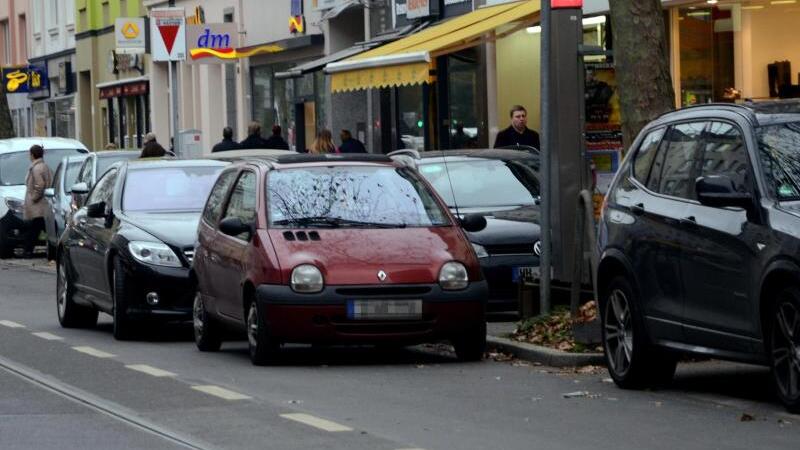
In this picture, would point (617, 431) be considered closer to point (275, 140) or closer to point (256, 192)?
point (256, 192)

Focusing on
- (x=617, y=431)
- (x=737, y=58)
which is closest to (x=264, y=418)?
(x=617, y=431)

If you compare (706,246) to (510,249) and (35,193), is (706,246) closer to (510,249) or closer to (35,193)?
(510,249)

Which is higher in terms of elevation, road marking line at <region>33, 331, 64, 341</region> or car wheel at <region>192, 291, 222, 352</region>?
car wheel at <region>192, 291, 222, 352</region>

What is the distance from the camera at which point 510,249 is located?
17.7 metres

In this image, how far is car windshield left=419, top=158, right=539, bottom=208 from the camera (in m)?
18.8

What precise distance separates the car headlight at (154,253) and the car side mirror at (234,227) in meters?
2.23

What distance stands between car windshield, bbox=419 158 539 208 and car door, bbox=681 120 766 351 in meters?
7.24

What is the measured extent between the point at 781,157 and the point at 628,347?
191 cm

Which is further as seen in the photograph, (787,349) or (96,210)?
(96,210)

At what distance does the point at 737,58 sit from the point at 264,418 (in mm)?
13750

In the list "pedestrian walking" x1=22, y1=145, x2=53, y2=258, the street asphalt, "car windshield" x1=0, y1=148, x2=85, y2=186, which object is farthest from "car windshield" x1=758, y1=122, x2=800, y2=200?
"car windshield" x1=0, y1=148, x2=85, y2=186

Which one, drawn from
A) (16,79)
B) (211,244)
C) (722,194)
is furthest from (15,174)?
(16,79)

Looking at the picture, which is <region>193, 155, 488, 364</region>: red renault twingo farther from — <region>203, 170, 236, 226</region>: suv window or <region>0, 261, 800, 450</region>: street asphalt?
<region>0, 261, 800, 450</region>: street asphalt

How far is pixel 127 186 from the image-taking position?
1823 centimetres
